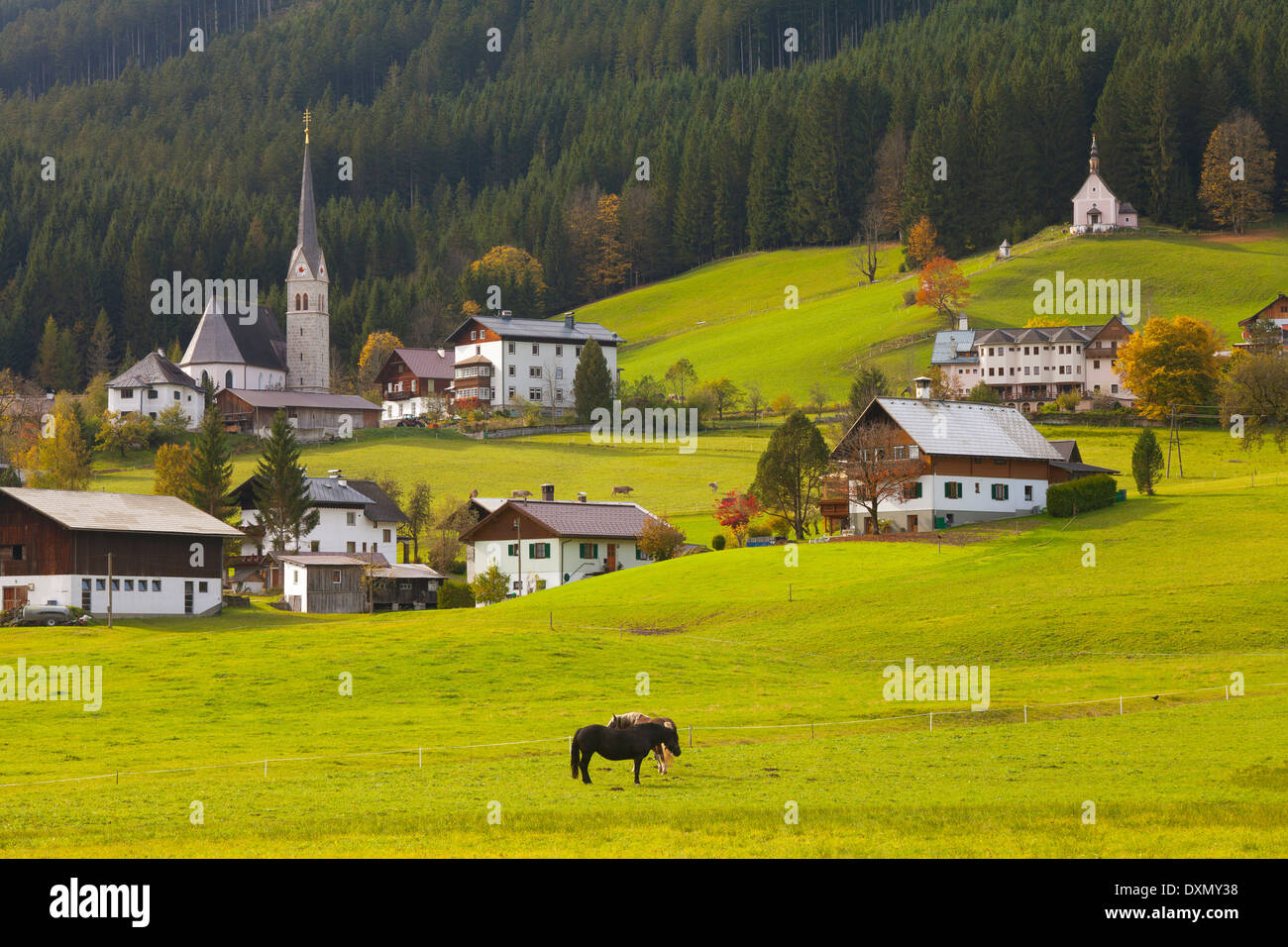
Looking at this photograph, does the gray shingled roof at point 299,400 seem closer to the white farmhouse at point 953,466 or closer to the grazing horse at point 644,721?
the white farmhouse at point 953,466

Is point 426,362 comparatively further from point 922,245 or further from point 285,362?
point 922,245

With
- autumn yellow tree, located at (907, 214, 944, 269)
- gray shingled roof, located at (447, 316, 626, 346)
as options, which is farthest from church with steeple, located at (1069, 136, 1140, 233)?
gray shingled roof, located at (447, 316, 626, 346)

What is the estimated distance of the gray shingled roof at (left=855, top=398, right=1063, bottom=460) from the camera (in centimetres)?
8125

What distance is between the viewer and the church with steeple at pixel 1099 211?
564ft

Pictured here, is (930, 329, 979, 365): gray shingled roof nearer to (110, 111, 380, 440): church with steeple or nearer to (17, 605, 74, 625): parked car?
(110, 111, 380, 440): church with steeple

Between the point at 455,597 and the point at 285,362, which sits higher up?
the point at 285,362

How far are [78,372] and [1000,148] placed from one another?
384 ft

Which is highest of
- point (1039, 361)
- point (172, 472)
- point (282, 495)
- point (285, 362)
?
point (285, 362)

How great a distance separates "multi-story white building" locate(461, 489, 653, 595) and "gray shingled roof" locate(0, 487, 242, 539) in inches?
626

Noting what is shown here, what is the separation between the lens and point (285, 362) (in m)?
169

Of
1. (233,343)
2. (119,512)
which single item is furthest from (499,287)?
(119,512)

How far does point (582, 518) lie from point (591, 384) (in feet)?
176
